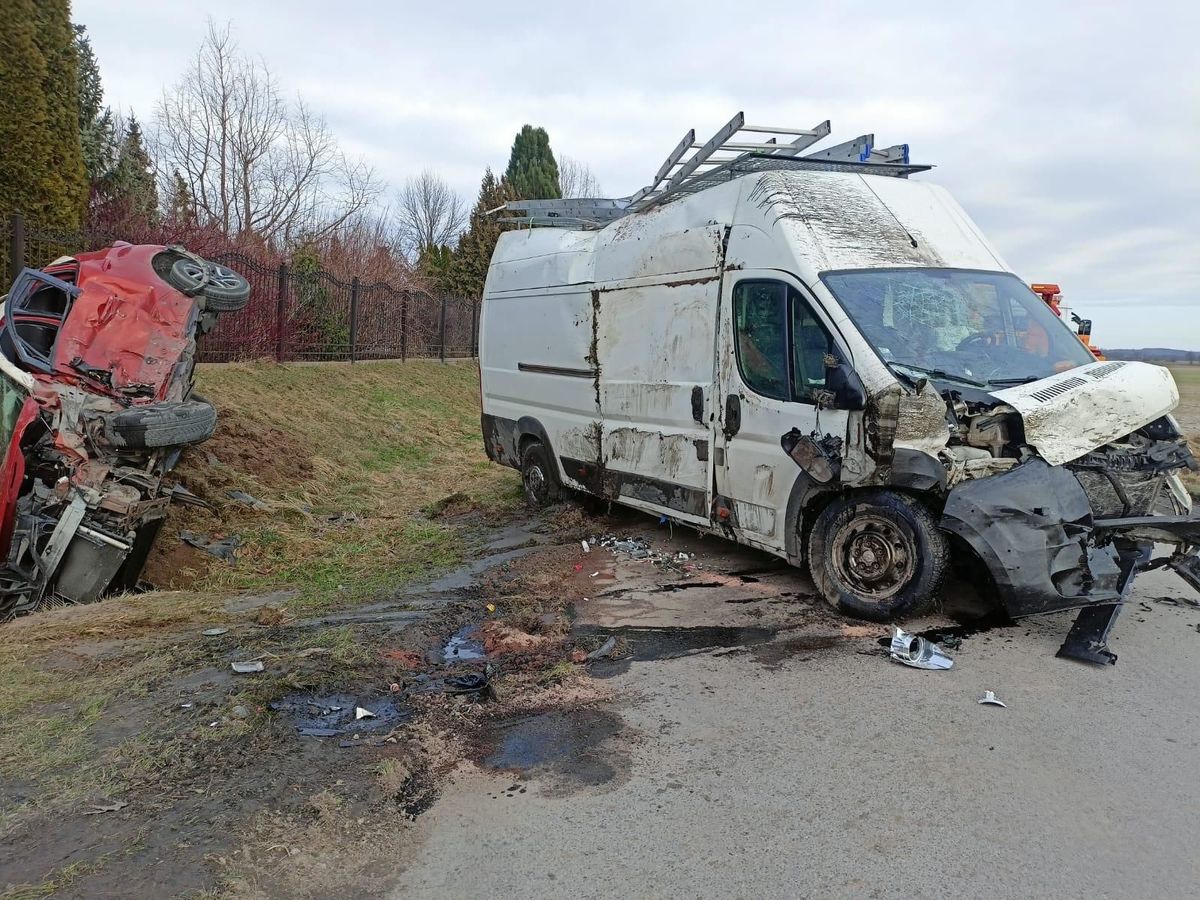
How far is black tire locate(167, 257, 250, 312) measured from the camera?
A: 262 inches

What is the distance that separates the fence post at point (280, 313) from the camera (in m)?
14.9

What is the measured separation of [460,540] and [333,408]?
693 cm

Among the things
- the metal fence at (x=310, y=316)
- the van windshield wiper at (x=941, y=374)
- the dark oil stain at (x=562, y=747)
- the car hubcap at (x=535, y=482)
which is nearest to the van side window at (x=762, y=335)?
the van windshield wiper at (x=941, y=374)

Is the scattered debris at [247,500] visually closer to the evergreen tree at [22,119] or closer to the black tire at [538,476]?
the black tire at [538,476]

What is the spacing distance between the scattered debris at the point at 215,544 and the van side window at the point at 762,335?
4.54m

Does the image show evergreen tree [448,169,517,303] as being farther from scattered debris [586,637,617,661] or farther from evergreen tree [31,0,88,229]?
scattered debris [586,637,617,661]

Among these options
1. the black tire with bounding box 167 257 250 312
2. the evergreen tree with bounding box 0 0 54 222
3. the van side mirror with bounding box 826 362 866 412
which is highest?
the evergreen tree with bounding box 0 0 54 222

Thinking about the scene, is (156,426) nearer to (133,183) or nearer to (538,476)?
(538,476)

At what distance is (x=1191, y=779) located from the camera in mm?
3357

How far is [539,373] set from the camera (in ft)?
27.6

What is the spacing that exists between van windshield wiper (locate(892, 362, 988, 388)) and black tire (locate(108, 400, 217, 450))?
4.95 m

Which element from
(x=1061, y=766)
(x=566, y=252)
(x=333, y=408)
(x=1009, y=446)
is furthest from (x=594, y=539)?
(x=333, y=408)

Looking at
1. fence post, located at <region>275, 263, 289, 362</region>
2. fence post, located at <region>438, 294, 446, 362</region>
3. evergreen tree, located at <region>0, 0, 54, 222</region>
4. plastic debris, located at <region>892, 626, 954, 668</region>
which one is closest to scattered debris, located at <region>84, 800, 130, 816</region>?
plastic debris, located at <region>892, 626, 954, 668</region>

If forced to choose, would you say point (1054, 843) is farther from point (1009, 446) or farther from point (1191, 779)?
point (1009, 446)
